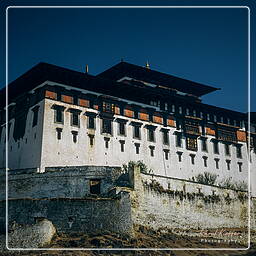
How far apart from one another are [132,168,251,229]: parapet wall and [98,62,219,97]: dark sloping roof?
76.1 ft

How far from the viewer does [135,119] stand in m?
67.2

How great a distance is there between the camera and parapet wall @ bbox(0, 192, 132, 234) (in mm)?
43250

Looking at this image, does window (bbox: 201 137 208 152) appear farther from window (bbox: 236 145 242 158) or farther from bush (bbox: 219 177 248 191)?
window (bbox: 236 145 242 158)

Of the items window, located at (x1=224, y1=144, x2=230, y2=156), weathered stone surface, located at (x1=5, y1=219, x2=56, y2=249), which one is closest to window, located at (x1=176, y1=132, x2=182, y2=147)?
window, located at (x1=224, y1=144, x2=230, y2=156)

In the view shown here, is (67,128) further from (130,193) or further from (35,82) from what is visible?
(130,193)

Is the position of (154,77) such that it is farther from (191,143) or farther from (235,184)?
(235,184)

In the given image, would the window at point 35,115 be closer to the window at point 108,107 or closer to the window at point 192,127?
the window at point 108,107

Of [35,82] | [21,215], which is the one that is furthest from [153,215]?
[35,82]

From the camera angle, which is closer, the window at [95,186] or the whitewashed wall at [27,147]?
the window at [95,186]

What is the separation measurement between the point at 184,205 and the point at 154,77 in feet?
90.5

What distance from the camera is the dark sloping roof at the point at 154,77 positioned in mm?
72562

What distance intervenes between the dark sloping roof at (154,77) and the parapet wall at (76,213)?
31.0m

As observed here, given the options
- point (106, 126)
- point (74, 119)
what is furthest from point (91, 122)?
point (74, 119)

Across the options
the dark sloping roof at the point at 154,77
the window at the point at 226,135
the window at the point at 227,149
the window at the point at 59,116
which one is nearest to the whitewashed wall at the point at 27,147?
the window at the point at 59,116
